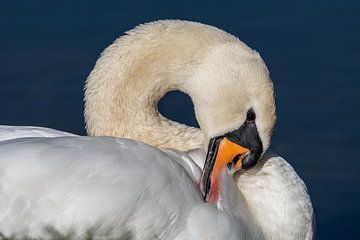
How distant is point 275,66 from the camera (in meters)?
7.86

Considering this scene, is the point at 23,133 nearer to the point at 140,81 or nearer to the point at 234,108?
the point at 140,81

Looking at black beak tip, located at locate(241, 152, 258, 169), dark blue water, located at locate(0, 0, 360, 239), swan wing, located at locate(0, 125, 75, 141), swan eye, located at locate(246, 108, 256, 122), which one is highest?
swan eye, located at locate(246, 108, 256, 122)

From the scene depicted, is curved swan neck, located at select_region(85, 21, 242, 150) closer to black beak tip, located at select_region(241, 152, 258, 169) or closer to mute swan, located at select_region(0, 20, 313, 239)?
mute swan, located at select_region(0, 20, 313, 239)

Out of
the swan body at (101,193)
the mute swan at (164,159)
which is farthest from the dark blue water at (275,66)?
the swan body at (101,193)

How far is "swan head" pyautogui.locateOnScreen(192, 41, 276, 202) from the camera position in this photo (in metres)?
5.36

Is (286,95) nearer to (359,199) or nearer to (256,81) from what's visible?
(359,199)

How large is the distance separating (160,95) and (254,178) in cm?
57

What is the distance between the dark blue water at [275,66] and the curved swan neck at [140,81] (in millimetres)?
1540

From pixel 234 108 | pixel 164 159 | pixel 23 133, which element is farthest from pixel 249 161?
pixel 23 133

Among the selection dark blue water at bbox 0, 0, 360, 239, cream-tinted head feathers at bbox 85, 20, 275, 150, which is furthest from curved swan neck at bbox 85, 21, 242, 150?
dark blue water at bbox 0, 0, 360, 239

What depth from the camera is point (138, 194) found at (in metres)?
4.93

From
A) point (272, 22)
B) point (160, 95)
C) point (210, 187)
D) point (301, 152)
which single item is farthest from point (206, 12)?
point (210, 187)

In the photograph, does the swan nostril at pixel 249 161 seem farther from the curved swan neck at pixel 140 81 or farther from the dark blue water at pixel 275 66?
the dark blue water at pixel 275 66

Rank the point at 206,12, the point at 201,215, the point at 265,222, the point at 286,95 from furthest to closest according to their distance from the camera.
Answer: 1. the point at 206,12
2. the point at 286,95
3. the point at 265,222
4. the point at 201,215
